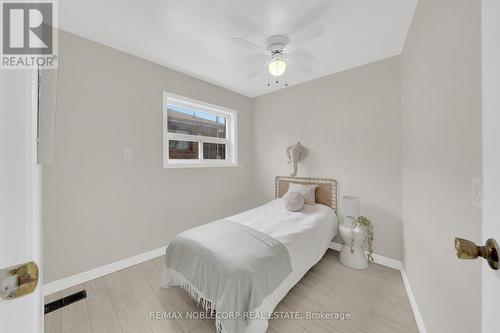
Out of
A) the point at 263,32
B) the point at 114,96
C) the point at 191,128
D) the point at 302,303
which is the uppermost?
the point at 263,32

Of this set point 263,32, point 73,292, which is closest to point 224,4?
point 263,32

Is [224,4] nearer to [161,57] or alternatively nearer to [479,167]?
[161,57]

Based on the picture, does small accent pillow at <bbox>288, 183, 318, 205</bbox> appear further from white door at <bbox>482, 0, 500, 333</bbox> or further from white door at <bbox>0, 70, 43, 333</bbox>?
white door at <bbox>0, 70, 43, 333</bbox>

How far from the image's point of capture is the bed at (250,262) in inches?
48.0

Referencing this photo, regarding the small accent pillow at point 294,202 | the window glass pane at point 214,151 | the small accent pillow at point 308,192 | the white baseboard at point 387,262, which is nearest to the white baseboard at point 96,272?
the window glass pane at point 214,151

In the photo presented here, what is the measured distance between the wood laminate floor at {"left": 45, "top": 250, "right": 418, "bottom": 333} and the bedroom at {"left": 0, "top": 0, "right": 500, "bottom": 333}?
17mm

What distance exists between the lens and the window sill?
8.39ft

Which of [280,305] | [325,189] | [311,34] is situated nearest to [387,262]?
[325,189]

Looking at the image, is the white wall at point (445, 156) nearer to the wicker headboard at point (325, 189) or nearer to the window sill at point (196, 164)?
the wicker headboard at point (325, 189)

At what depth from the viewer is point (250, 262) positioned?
4.31 ft

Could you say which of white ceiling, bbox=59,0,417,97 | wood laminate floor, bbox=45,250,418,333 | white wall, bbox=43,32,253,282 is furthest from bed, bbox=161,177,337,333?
white ceiling, bbox=59,0,417,97

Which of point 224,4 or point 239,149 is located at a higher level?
point 224,4

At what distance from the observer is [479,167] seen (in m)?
0.75

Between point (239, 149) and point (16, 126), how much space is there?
10.5 feet
